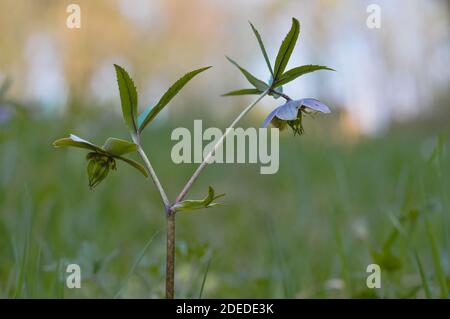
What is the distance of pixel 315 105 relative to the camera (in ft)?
1.92

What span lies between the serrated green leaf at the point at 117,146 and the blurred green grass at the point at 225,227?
0.31 metres

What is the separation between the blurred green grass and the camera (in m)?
1.02

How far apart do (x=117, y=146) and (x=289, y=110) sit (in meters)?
0.19

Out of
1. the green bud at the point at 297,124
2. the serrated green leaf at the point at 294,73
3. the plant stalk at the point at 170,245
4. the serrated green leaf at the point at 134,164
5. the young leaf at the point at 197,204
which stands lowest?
the plant stalk at the point at 170,245

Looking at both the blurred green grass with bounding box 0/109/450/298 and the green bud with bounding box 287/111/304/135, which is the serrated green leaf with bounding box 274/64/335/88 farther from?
the blurred green grass with bounding box 0/109/450/298

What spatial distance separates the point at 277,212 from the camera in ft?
8.29

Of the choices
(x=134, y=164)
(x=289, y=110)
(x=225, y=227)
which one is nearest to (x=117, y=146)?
(x=134, y=164)

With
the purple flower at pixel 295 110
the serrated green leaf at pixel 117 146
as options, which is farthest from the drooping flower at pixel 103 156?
the purple flower at pixel 295 110

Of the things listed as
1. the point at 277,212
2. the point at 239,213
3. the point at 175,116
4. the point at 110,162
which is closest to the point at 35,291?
the point at 110,162

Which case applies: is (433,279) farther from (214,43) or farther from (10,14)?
(214,43)

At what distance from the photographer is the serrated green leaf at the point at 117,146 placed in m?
0.54

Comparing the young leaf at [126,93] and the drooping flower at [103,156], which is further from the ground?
the young leaf at [126,93]

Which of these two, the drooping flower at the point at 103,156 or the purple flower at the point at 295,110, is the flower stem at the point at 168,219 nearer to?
the drooping flower at the point at 103,156
